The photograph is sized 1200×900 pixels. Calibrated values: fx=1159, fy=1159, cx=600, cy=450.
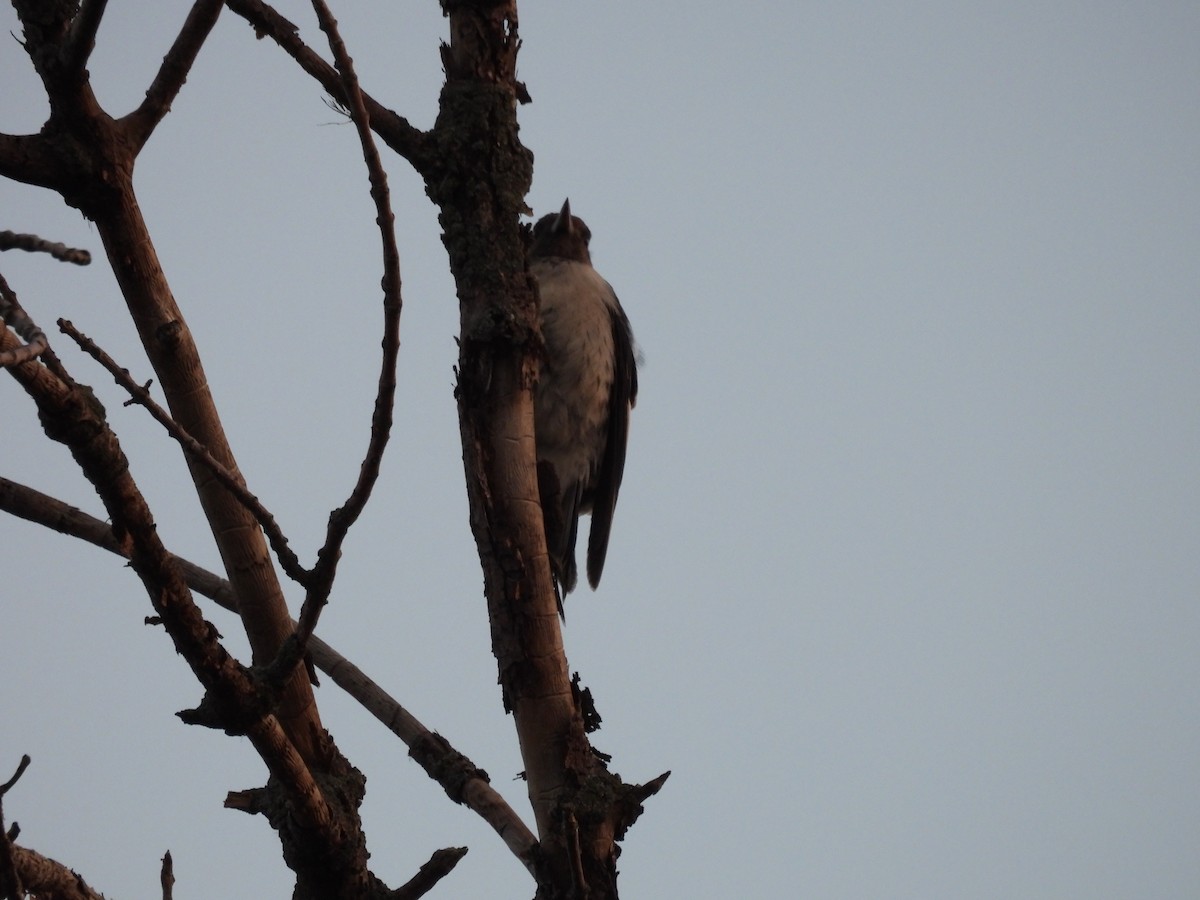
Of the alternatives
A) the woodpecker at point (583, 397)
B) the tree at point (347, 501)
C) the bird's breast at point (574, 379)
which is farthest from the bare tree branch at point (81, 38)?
the bird's breast at point (574, 379)

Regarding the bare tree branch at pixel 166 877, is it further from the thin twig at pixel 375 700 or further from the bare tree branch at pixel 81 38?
the bare tree branch at pixel 81 38

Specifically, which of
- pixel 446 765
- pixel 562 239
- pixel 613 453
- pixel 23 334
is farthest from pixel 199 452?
pixel 562 239

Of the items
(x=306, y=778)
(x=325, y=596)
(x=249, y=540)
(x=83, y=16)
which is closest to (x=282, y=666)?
(x=325, y=596)

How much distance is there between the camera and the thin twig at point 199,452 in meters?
2.04

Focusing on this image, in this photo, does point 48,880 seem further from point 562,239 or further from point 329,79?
point 562,239

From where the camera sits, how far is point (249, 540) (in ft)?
9.23

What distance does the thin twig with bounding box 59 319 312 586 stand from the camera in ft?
6.69

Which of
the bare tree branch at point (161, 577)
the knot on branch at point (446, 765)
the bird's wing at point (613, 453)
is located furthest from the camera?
the bird's wing at point (613, 453)

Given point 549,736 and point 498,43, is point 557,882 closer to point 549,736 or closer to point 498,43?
point 549,736

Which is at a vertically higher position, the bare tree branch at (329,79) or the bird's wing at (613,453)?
the bird's wing at (613,453)

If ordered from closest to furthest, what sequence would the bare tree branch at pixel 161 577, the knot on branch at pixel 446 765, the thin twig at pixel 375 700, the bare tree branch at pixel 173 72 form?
the bare tree branch at pixel 161 577 < the bare tree branch at pixel 173 72 < the thin twig at pixel 375 700 < the knot on branch at pixel 446 765

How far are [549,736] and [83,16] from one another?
186 centimetres

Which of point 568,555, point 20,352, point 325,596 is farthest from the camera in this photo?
point 568,555

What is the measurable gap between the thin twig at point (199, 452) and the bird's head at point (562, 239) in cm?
376
